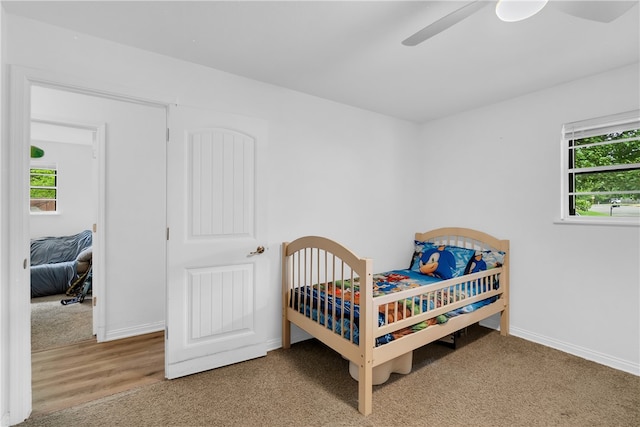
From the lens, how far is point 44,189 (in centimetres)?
519

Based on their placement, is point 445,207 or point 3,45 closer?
point 3,45

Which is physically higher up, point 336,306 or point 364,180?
point 364,180

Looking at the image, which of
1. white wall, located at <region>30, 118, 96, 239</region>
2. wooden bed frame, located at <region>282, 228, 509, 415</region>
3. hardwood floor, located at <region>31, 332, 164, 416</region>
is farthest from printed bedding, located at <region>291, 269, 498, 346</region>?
white wall, located at <region>30, 118, 96, 239</region>

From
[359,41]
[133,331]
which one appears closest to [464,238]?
→ [359,41]

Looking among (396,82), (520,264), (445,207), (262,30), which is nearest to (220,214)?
(262,30)

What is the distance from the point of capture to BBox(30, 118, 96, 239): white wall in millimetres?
5090

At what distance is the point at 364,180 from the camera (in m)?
3.29

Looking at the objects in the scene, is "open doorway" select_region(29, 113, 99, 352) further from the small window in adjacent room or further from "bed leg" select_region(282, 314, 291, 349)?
the small window in adjacent room

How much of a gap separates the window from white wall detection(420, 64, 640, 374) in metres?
6.16

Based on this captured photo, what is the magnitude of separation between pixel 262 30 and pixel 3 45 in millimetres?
1406

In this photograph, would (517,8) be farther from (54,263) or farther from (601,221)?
(54,263)

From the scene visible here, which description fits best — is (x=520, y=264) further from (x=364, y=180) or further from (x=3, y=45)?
(x=3, y=45)

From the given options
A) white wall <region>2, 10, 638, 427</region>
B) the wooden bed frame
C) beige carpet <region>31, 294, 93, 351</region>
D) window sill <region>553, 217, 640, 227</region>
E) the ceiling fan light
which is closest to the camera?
the ceiling fan light

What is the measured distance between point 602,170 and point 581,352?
58.6 inches
